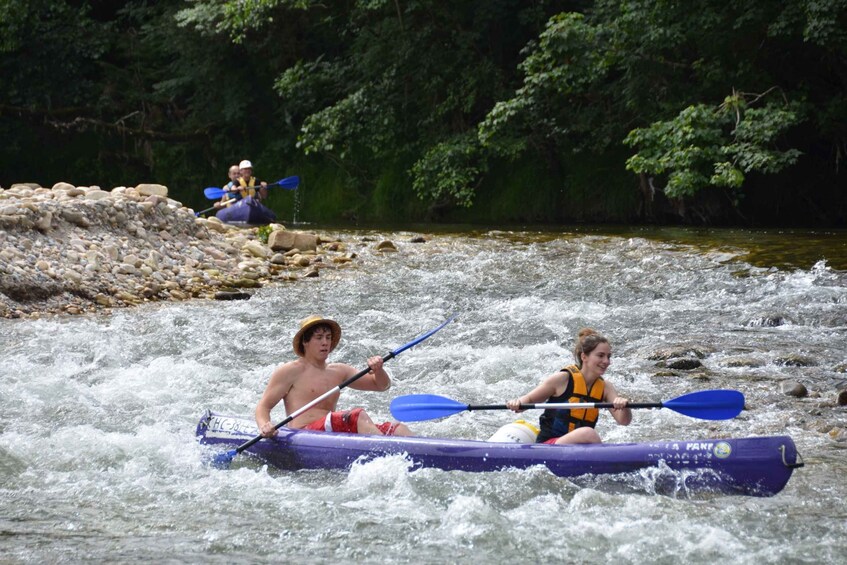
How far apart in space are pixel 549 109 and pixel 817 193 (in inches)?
157

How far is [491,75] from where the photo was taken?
16.5 metres

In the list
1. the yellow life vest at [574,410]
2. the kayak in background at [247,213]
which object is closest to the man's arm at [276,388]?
the yellow life vest at [574,410]

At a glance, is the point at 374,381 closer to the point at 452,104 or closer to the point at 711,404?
the point at 711,404

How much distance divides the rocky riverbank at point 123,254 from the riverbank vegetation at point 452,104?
413 centimetres

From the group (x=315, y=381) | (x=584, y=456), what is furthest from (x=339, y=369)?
(x=584, y=456)

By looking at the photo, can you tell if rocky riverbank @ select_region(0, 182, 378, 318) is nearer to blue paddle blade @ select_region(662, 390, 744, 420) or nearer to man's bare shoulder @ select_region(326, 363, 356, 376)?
man's bare shoulder @ select_region(326, 363, 356, 376)

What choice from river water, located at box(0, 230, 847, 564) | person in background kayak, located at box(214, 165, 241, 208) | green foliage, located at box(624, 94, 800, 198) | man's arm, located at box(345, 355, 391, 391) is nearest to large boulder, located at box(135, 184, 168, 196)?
river water, located at box(0, 230, 847, 564)

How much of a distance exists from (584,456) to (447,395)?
2118 millimetres

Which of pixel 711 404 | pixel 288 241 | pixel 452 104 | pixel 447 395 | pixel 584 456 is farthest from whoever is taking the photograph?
pixel 452 104

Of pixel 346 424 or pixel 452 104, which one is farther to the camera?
pixel 452 104

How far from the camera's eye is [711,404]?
499cm

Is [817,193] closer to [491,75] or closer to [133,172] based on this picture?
[491,75]

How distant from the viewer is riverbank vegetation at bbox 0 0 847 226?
13406 mm

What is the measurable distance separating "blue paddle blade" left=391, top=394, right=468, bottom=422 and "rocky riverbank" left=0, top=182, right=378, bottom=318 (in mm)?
4568
